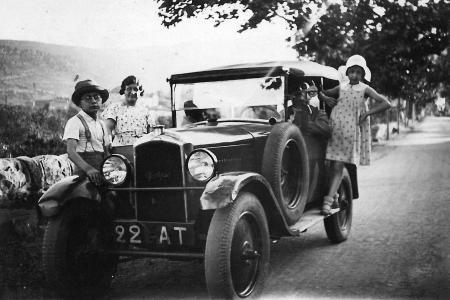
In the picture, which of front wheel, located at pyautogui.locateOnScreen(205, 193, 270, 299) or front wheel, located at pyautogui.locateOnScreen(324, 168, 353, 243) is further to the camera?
front wheel, located at pyautogui.locateOnScreen(324, 168, 353, 243)

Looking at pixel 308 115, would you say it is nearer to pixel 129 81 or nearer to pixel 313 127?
pixel 313 127

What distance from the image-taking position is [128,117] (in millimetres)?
4922

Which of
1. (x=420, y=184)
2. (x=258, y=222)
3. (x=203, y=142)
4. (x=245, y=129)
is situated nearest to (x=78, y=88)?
(x=203, y=142)

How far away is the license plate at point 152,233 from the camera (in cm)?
350

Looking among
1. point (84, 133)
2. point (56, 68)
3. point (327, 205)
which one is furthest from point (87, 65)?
point (327, 205)

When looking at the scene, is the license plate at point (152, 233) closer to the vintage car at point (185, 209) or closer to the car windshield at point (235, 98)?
the vintage car at point (185, 209)

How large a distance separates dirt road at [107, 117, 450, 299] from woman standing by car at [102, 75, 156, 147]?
1.26 m

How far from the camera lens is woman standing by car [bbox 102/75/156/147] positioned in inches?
193

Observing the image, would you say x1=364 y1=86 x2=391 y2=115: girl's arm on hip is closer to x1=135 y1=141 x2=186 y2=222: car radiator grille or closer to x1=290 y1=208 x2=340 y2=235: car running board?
x1=290 y1=208 x2=340 y2=235: car running board

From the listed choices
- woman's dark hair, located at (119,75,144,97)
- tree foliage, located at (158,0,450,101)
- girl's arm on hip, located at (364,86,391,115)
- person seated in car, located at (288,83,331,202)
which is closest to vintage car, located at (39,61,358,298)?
person seated in car, located at (288,83,331,202)

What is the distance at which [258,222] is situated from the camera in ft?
11.9

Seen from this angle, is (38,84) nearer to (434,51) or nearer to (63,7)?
(63,7)

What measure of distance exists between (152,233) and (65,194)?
71cm

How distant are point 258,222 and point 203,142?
2.50 ft
